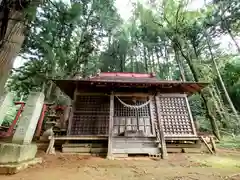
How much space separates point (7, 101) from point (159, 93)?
6149 millimetres

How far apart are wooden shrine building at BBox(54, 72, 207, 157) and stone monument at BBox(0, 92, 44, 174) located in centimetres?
224

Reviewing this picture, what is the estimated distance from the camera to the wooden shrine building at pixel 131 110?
6.84 m

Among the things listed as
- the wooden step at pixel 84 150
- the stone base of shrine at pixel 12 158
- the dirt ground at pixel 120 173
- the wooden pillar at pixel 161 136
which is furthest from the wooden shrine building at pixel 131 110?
the stone base of shrine at pixel 12 158

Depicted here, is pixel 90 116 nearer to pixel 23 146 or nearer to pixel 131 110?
pixel 131 110

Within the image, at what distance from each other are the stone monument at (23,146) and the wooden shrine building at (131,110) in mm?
2241

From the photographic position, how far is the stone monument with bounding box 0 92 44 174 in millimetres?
3592

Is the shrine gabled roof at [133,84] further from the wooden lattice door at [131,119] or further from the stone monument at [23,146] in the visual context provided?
the stone monument at [23,146]

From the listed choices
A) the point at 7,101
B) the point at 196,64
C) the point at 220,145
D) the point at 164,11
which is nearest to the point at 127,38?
the point at 164,11

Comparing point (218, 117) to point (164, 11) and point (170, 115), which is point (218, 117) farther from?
point (164, 11)

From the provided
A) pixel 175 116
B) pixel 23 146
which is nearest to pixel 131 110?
pixel 175 116

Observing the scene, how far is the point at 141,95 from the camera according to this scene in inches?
290

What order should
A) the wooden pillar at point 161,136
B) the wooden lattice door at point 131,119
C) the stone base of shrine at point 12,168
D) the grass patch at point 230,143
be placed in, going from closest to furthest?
the stone base of shrine at point 12,168 < the wooden pillar at point 161,136 < the wooden lattice door at point 131,119 < the grass patch at point 230,143

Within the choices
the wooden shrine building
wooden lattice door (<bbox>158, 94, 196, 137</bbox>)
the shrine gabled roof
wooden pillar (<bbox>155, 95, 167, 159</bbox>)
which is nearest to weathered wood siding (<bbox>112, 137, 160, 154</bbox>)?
the wooden shrine building

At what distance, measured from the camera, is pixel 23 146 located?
12.6 feet
